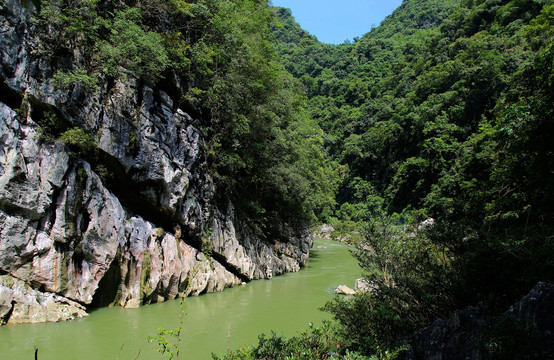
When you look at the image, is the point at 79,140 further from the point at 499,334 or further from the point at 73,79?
the point at 499,334

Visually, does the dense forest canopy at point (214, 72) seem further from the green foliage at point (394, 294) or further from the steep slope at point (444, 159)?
the green foliage at point (394, 294)

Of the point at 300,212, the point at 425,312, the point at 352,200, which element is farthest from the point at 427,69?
the point at 425,312

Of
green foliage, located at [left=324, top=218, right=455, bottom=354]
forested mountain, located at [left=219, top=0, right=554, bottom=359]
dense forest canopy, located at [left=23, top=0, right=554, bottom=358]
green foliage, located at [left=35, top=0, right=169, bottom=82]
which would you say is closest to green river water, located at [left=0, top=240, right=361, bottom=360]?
green foliage, located at [left=324, top=218, right=455, bottom=354]

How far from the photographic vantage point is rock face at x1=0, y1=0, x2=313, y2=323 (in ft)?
24.3

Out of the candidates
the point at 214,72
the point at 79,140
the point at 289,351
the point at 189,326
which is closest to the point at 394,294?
the point at 289,351

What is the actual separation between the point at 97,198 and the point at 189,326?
13.8ft

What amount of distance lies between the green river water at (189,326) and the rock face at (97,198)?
524 millimetres

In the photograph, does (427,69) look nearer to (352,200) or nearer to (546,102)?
(352,200)

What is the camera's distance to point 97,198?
891 centimetres

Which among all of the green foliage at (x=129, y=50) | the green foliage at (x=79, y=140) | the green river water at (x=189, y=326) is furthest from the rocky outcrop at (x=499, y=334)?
the green foliage at (x=129, y=50)

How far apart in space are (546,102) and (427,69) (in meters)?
43.0

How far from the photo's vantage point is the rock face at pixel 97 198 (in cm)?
741

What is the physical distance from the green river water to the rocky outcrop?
8.05ft

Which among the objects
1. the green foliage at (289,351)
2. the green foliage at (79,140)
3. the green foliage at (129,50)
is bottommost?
the green foliage at (289,351)
